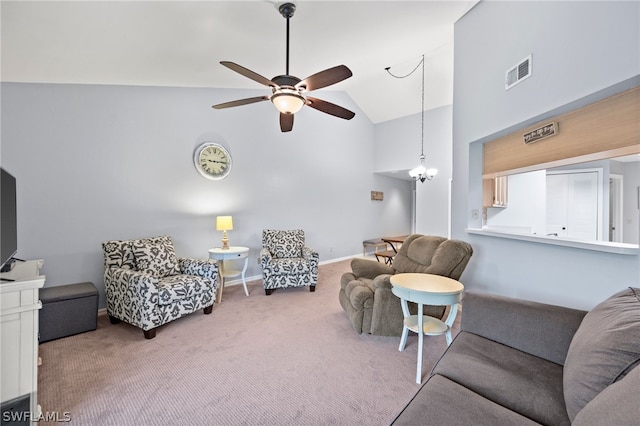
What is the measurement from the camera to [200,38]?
2.65 meters

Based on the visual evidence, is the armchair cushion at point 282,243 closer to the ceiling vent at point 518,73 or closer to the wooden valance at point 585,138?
the wooden valance at point 585,138

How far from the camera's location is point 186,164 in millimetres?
3902

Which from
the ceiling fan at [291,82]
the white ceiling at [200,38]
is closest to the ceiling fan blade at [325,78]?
the ceiling fan at [291,82]

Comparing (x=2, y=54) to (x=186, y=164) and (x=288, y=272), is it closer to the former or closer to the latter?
(x=186, y=164)

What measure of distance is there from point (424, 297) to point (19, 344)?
2.45 metres

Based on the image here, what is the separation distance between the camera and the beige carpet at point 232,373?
5.54ft

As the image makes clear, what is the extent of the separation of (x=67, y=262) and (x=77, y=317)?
0.76 meters

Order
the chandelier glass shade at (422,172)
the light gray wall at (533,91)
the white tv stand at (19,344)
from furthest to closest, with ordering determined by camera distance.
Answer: the chandelier glass shade at (422,172) → the light gray wall at (533,91) → the white tv stand at (19,344)

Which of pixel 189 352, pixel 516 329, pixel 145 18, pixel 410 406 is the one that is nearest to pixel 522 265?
pixel 516 329

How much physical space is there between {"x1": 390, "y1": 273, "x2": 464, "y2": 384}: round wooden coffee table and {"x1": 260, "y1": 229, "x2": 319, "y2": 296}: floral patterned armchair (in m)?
1.79

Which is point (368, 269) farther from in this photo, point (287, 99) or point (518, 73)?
point (518, 73)

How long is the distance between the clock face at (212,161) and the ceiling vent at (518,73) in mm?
3621

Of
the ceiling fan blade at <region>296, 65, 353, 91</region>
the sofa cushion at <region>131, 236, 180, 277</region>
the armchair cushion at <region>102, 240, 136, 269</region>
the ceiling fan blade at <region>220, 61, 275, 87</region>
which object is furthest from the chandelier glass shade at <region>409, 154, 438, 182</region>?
the armchair cushion at <region>102, 240, 136, 269</region>

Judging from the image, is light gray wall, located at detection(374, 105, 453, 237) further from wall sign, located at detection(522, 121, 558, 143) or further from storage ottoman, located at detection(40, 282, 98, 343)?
storage ottoman, located at detection(40, 282, 98, 343)
